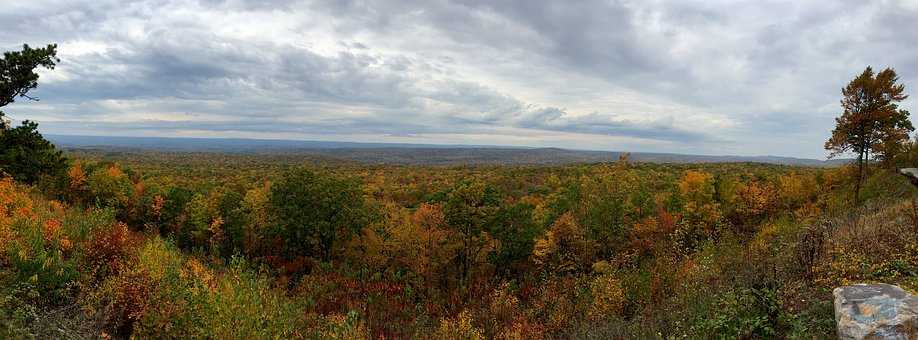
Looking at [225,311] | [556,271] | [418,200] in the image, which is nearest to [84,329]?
[225,311]

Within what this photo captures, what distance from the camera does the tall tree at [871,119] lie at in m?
23.9

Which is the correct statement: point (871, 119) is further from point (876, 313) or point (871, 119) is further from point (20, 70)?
point (20, 70)

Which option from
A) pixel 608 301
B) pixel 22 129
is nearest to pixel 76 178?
pixel 22 129

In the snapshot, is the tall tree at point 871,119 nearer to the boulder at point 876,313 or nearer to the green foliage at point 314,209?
the boulder at point 876,313

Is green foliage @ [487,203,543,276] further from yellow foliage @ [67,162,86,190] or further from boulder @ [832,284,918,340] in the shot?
yellow foliage @ [67,162,86,190]

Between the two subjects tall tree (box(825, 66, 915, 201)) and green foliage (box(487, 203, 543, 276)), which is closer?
tall tree (box(825, 66, 915, 201))

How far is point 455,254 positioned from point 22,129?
24.7 m

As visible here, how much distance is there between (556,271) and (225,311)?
21.1 m

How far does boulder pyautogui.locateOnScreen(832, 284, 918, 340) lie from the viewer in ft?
20.6

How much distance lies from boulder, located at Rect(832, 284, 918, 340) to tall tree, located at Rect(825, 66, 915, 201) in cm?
2375

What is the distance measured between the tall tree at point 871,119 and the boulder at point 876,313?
77.9 ft

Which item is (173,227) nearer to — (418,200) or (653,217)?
(418,200)

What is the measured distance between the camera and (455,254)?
33.0m

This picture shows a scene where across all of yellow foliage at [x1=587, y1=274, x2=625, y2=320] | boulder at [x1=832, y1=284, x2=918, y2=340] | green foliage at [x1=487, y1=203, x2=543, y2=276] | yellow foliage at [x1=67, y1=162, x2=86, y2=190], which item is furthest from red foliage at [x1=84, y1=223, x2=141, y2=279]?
yellow foliage at [x1=67, y1=162, x2=86, y2=190]
